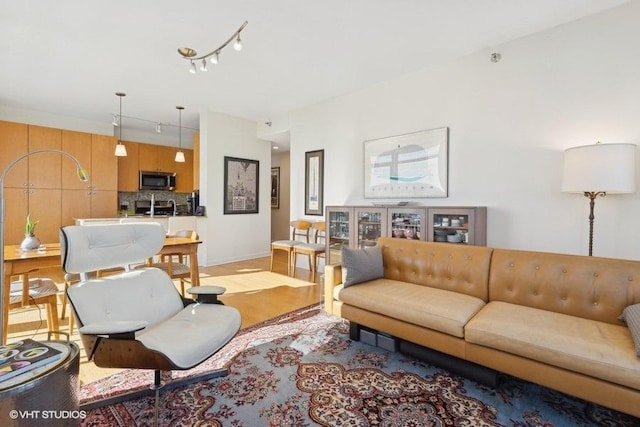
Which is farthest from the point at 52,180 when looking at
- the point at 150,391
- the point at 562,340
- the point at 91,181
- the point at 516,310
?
the point at 562,340

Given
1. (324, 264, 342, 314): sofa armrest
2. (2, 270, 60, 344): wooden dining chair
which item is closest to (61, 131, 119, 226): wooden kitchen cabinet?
(2, 270, 60, 344): wooden dining chair

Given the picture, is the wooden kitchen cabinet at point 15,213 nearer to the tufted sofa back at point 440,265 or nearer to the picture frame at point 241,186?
the picture frame at point 241,186

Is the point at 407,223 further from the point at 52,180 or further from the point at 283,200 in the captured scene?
the point at 52,180

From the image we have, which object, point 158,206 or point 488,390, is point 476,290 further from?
point 158,206

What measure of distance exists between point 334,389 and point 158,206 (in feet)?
19.4

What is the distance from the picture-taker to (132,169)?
6.08 metres

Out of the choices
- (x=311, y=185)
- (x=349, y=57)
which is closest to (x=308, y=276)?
(x=311, y=185)

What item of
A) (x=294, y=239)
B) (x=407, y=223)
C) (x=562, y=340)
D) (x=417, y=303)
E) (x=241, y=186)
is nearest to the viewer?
(x=562, y=340)

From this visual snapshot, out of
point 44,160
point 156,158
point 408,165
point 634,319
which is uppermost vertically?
point 156,158

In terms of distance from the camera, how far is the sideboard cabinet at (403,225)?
308 cm

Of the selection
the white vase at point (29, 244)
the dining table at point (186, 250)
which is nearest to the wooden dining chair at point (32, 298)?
the white vase at point (29, 244)

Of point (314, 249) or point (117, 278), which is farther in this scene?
point (314, 249)

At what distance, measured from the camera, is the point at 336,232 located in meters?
4.25

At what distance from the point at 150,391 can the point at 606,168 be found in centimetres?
337
